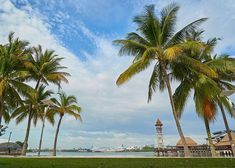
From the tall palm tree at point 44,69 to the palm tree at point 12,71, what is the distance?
5.98 feet

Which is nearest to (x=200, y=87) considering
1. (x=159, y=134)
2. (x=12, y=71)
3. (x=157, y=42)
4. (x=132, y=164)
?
(x=157, y=42)

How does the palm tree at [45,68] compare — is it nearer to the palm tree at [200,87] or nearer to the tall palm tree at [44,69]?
the tall palm tree at [44,69]

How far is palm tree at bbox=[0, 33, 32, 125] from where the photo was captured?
77.7 ft

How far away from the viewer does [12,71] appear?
2498cm

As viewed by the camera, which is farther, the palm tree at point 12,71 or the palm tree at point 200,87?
the palm tree at point 12,71

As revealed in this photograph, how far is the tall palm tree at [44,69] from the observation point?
29114 millimetres

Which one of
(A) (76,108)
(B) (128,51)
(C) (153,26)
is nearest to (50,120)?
(A) (76,108)

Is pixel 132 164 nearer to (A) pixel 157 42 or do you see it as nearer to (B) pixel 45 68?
(A) pixel 157 42

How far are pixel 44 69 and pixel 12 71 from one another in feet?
15.9

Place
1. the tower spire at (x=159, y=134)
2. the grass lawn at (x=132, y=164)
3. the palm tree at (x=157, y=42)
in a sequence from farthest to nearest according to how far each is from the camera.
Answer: the tower spire at (x=159, y=134) < the palm tree at (x=157, y=42) < the grass lawn at (x=132, y=164)

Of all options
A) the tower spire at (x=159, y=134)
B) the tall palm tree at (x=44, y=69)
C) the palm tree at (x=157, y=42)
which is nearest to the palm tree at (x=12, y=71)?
the tall palm tree at (x=44, y=69)

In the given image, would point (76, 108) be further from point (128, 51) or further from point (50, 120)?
point (128, 51)

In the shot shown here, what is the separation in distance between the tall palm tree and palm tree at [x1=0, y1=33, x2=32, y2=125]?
1.82 meters

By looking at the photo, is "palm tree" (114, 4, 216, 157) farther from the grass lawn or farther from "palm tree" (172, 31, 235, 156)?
the grass lawn
